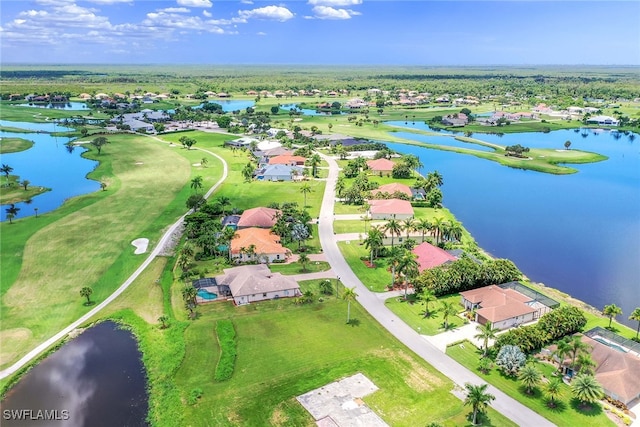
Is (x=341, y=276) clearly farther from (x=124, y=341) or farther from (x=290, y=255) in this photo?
(x=124, y=341)

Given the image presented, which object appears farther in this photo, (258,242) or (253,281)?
(258,242)

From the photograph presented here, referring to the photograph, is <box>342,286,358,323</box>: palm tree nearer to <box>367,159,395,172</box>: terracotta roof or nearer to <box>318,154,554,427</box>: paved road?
<box>318,154,554,427</box>: paved road

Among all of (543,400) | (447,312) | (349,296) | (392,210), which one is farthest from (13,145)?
(543,400)

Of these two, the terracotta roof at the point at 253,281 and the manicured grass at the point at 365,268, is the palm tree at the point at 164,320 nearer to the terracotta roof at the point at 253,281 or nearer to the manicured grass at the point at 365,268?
the terracotta roof at the point at 253,281

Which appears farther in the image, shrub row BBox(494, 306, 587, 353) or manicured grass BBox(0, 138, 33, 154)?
manicured grass BBox(0, 138, 33, 154)

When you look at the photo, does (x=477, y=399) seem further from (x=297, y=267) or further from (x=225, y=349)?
(x=297, y=267)

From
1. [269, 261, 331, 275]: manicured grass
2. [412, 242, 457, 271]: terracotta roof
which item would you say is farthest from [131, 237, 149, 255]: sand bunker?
[412, 242, 457, 271]: terracotta roof

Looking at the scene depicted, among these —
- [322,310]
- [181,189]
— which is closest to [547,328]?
[322,310]
